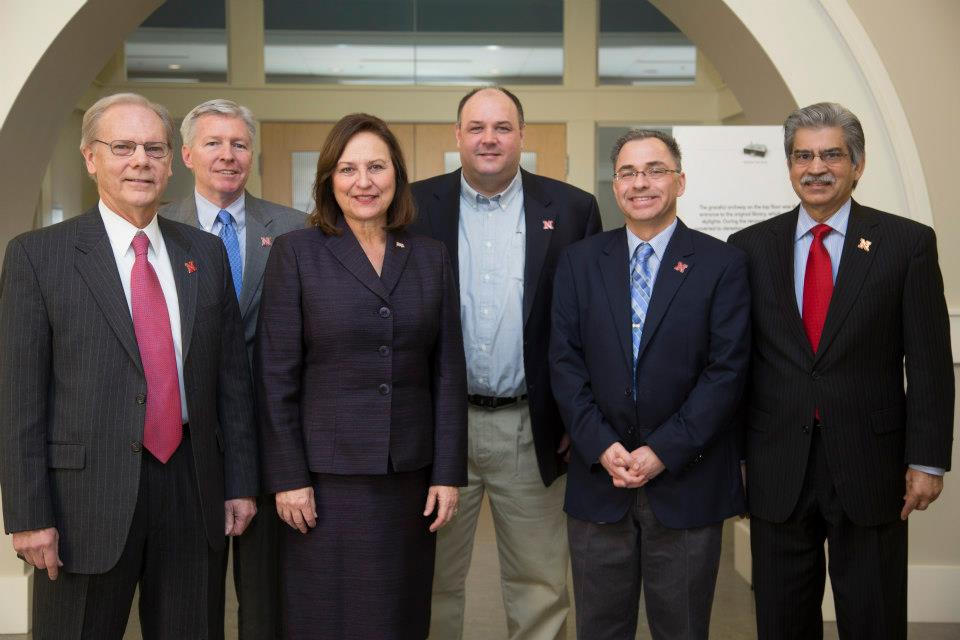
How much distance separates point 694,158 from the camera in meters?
3.57

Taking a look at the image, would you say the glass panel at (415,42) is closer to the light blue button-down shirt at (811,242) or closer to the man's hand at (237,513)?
the light blue button-down shirt at (811,242)

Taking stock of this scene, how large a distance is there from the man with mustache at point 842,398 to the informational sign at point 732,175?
91cm

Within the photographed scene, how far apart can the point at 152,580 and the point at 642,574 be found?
129 cm

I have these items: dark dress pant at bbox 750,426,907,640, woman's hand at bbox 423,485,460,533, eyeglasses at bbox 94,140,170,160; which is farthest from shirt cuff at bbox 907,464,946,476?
eyeglasses at bbox 94,140,170,160

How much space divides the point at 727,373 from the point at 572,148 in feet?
15.8

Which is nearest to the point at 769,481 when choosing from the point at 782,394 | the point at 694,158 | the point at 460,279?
the point at 782,394

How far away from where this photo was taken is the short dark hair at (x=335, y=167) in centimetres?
249

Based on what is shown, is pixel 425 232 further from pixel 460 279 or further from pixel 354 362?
pixel 354 362

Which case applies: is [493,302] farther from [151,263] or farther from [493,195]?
[151,263]

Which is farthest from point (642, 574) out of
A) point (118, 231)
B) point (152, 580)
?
point (118, 231)

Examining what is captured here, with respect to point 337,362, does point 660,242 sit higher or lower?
higher

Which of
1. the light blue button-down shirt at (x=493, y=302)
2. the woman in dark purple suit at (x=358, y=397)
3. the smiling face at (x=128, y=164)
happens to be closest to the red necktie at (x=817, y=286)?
the light blue button-down shirt at (x=493, y=302)

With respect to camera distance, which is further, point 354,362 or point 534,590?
point 534,590

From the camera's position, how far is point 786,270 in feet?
8.60
